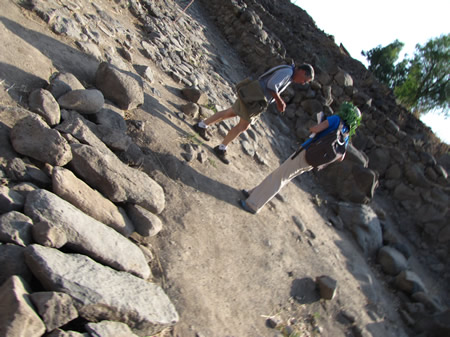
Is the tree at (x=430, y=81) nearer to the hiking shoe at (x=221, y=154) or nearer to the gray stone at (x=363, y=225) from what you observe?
the gray stone at (x=363, y=225)

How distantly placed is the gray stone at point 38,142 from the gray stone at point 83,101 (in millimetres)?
683

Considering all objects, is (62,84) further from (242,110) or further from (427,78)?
(427,78)

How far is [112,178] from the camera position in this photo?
10.9 ft

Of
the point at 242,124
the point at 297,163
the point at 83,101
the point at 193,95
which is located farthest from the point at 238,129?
the point at 83,101

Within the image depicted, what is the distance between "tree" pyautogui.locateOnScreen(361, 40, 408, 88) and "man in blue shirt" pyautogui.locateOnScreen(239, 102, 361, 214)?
872 inches

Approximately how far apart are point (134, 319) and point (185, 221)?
1496 millimetres

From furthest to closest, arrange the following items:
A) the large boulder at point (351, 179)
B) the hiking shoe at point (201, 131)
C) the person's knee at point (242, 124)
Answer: the large boulder at point (351, 179) < the hiking shoe at point (201, 131) < the person's knee at point (242, 124)

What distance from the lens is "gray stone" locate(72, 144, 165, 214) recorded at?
10.7 feet

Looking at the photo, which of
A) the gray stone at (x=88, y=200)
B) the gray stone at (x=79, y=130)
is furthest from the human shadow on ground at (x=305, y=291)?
the gray stone at (x=79, y=130)

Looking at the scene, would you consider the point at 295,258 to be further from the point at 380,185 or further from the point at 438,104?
the point at 438,104

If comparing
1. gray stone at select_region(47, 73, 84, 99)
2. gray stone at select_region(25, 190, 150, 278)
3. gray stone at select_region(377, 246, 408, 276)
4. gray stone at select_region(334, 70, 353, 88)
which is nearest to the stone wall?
gray stone at select_region(334, 70, 353, 88)

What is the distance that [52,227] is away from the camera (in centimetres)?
252

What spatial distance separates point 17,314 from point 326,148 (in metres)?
3.57

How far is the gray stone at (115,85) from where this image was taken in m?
4.40
